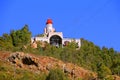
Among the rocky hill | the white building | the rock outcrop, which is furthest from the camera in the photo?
the white building

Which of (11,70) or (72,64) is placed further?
(72,64)

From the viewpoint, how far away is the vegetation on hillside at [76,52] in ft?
276

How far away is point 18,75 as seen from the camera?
7350 centimetres

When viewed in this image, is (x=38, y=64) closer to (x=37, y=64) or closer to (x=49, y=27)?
(x=37, y=64)

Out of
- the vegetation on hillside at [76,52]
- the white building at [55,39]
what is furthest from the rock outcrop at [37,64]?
the white building at [55,39]

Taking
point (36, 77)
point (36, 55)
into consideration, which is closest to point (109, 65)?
point (36, 55)

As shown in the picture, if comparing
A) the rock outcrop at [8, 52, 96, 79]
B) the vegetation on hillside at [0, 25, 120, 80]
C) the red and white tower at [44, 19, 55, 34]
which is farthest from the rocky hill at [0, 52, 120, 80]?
the red and white tower at [44, 19, 55, 34]

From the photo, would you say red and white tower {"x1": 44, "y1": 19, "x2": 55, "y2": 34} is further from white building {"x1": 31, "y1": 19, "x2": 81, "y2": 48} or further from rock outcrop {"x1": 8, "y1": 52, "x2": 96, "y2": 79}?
rock outcrop {"x1": 8, "y1": 52, "x2": 96, "y2": 79}

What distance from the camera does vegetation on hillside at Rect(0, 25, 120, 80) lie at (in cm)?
8419

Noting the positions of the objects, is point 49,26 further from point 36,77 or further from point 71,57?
point 36,77

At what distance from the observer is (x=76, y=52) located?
8844 cm

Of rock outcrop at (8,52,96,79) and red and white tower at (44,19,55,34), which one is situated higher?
red and white tower at (44,19,55,34)

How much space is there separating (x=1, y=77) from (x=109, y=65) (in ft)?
73.1

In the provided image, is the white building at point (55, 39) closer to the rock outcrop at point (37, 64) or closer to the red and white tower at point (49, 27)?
the red and white tower at point (49, 27)
